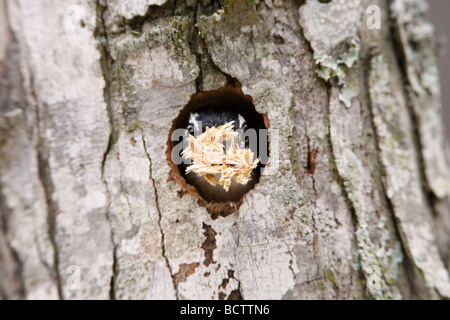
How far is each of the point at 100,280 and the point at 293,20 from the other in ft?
3.29

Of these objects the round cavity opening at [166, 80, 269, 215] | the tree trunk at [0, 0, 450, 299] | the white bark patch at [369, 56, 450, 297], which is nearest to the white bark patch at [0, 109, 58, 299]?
the tree trunk at [0, 0, 450, 299]

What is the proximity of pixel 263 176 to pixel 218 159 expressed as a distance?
0.54 ft

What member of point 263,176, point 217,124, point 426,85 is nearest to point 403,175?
point 426,85

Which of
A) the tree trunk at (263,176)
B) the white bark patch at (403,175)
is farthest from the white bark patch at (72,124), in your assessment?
the white bark patch at (403,175)

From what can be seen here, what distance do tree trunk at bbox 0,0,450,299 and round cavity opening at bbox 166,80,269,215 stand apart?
5cm

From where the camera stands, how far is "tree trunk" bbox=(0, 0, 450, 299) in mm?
733

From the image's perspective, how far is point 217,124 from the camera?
109 cm

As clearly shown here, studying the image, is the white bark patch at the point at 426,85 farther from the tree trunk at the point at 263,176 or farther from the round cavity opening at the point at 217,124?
the round cavity opening at the point at 217,124

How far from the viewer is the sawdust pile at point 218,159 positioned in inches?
35.9

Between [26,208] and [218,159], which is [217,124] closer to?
[218,159]

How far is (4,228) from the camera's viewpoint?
2.37 ft

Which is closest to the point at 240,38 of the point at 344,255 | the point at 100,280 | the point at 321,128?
the point at 321,128

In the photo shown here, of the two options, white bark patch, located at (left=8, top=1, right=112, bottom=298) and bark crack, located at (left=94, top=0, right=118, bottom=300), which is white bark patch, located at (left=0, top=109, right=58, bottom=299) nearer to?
white bark patch, located at (left=8, top=1, right=112, bottom=298)

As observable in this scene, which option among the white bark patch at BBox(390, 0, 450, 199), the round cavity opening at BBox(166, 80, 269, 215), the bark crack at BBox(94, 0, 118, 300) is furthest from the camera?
the round cavity opening at BBox(166, 80, 269, 215)
